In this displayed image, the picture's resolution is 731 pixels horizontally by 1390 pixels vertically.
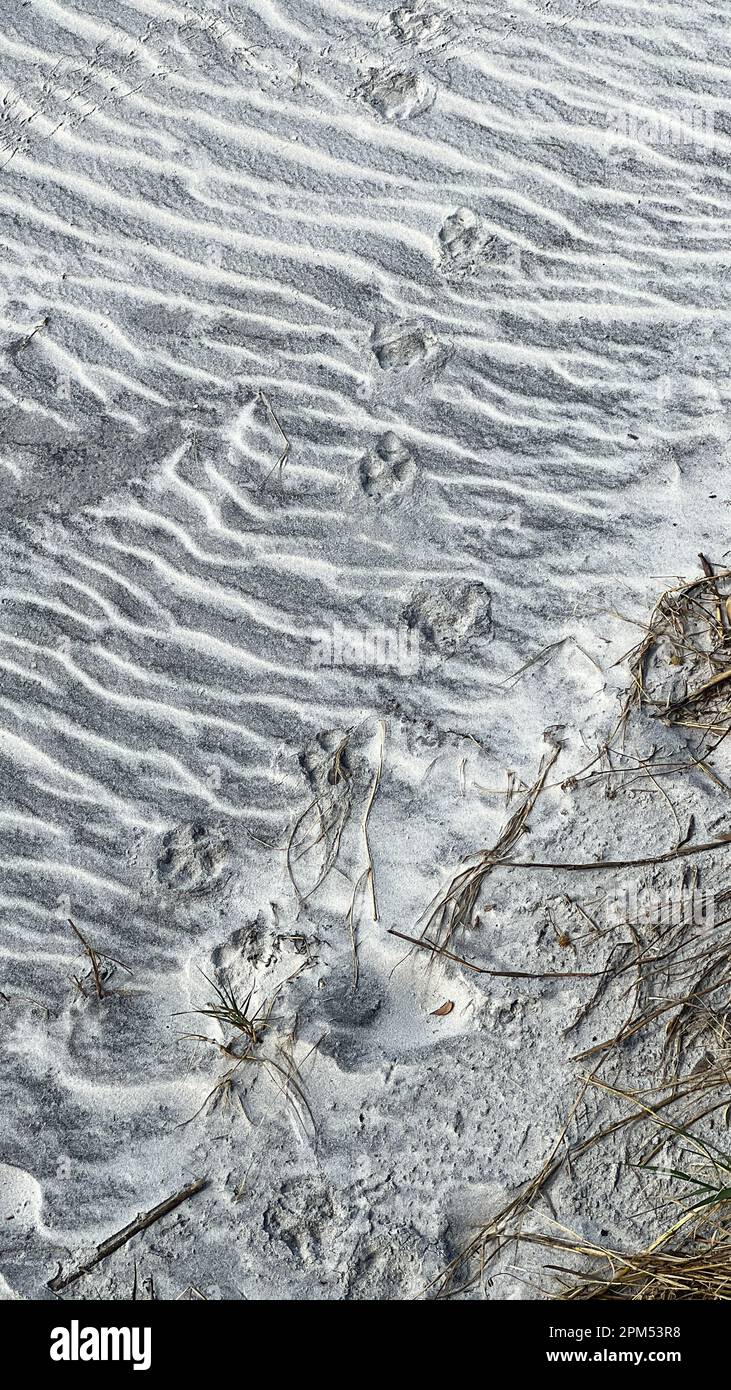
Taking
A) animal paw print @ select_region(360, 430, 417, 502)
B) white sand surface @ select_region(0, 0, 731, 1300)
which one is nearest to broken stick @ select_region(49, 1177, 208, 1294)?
white sand surface @ select_region(0, 0, 731, 1300)

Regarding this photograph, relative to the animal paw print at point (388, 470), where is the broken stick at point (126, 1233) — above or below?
below

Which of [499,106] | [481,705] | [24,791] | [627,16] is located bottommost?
[24,791]

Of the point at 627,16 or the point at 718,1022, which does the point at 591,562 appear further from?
the point at 627,16


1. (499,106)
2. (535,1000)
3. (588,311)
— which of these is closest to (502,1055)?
(535,1000)

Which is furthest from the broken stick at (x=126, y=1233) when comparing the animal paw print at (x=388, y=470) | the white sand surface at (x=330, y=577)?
the animal paw print at (x=388, y=470)

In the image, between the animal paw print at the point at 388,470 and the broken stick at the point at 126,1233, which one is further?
the animal paw print at the point at 388,470

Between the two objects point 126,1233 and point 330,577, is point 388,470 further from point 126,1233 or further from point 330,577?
point 126,1233

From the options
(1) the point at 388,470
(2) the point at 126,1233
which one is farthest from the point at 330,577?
(2) the point at 126,1233

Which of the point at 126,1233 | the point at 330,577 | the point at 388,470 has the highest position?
the point at 388,470

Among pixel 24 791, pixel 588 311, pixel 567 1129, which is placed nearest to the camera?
pixel 567 1129

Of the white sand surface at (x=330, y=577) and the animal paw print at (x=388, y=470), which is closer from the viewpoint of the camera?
the white sand surface at (x=330, y=577)

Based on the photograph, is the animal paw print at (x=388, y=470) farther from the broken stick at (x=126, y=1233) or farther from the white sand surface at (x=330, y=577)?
the broken stick at (x=126, y=1233)
